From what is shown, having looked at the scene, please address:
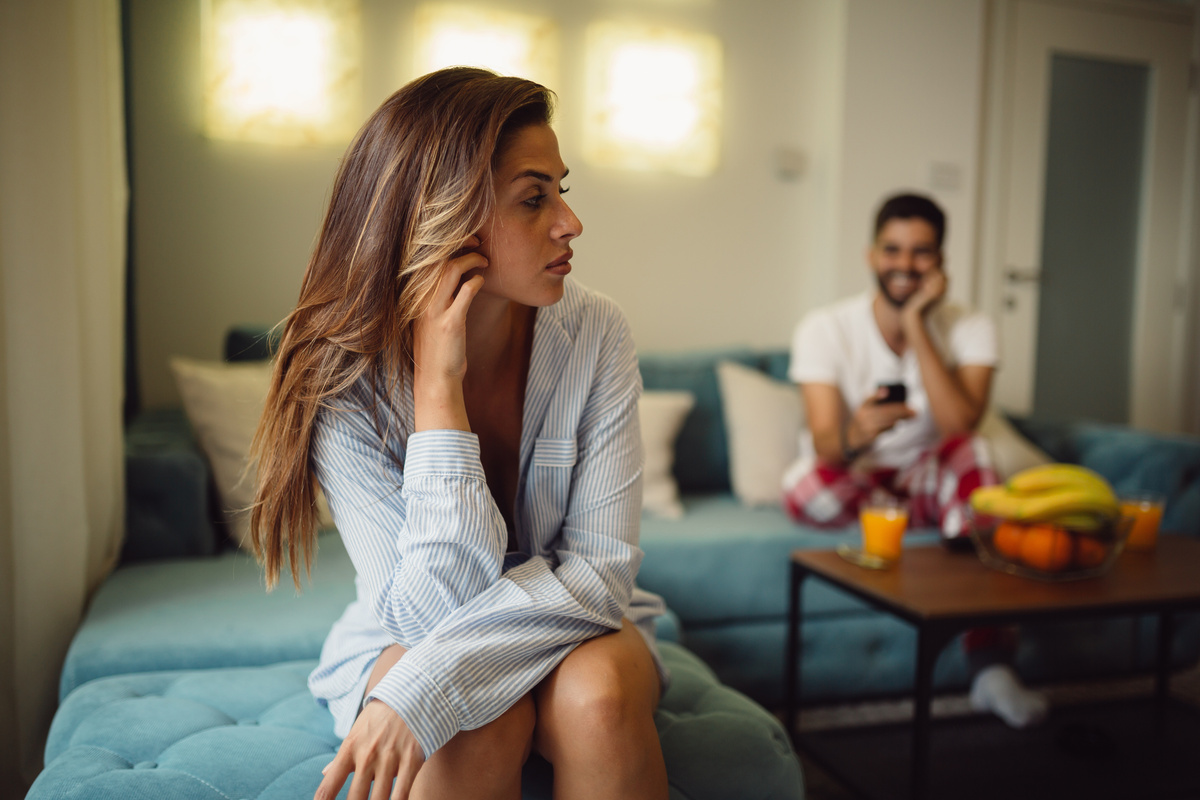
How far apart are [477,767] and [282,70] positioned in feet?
7.56

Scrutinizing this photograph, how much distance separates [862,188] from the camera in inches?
116

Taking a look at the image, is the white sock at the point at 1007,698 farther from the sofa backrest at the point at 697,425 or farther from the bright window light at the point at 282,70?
the bright window light at the point at 282,70

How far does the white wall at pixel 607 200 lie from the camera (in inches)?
94.0

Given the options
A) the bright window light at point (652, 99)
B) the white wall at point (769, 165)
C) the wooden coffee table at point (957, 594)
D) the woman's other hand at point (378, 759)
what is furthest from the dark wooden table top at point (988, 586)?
the bright window light at point (652, 99)

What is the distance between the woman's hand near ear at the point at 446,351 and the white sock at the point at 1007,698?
1445 mm

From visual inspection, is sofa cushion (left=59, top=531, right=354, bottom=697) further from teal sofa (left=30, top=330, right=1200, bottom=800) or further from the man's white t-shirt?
the man's white t-shirt

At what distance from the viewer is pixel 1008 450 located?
2156mm

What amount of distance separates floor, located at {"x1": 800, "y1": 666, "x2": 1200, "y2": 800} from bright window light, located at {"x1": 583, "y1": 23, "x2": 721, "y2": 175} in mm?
1857

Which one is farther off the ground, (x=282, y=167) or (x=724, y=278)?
(x=282, y=167)

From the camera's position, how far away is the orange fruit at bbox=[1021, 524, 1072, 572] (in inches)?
53.9

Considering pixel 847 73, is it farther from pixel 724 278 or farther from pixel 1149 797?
pixel 1149 797

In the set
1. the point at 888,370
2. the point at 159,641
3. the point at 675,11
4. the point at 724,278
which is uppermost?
the point at 675,11

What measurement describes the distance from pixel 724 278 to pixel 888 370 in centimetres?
98

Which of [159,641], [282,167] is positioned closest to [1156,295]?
[282,167]
